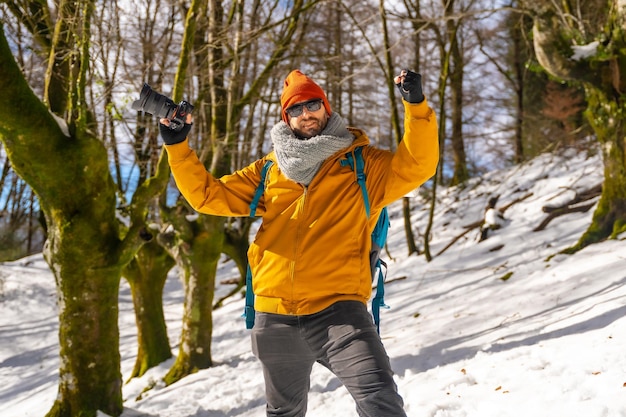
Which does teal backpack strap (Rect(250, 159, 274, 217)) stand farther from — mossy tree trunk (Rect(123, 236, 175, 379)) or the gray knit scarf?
mossy tree trunk (Rect(123, 236, 175, 379))

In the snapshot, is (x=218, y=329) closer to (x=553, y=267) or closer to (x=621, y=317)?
(x=553, y=267)

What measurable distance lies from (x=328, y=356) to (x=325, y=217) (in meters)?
0.66

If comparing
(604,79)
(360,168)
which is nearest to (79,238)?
(360,168)

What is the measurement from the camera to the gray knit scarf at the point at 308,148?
2.53 metres

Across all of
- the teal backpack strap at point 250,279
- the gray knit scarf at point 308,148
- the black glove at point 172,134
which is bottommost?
the teal backpack strap at point 250,279

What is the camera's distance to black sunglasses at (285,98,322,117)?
271 centimetres

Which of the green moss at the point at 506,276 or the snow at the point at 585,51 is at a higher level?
the snow at the point at 585,51

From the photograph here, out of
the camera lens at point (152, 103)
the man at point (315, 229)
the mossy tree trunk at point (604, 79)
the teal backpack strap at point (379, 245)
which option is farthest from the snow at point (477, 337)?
the camera lens at point (152, 103)

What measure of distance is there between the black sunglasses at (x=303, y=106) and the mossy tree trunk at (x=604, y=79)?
5371mm

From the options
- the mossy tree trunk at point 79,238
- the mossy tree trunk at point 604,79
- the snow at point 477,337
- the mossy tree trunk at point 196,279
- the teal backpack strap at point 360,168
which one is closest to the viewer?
the teal backpack strap at point 360,168

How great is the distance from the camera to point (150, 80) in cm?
A: 895

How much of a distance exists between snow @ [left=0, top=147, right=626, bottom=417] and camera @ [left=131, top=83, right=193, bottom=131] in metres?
2.60

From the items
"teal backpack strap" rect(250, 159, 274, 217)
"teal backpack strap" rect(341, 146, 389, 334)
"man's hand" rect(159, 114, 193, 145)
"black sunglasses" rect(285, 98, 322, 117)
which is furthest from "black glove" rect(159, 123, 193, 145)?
"teal backpack strap" rect(341, 146, 389, 334)

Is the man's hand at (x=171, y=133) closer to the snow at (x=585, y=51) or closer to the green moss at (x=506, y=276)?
the green moss at (x=506, y=276)
